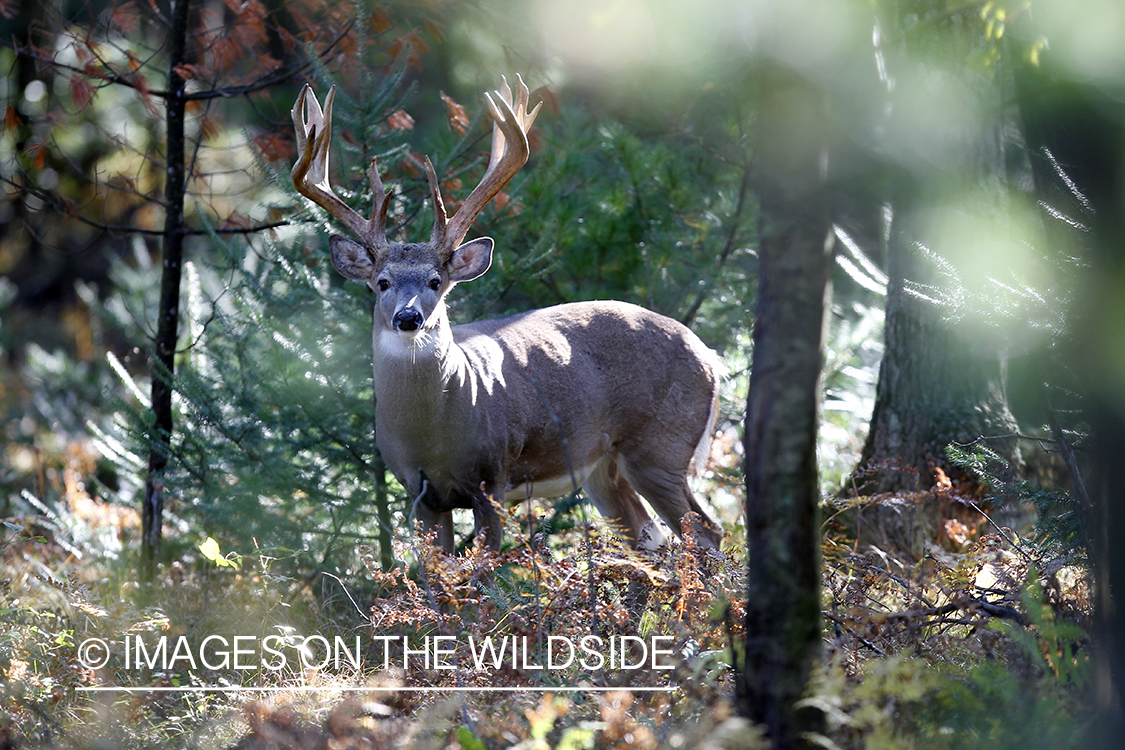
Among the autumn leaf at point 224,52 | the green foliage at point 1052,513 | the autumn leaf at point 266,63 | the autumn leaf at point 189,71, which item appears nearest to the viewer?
the green foliage at point 1052,513

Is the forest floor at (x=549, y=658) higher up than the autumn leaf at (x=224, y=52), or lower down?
lower down

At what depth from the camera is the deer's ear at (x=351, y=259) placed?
5184mm

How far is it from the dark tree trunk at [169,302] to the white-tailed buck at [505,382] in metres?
0.94

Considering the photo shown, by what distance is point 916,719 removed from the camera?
9.41ft

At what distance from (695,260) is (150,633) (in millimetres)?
4210

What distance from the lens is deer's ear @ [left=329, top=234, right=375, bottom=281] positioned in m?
5.18

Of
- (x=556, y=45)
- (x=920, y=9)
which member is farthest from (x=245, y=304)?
(x=920, y=9)

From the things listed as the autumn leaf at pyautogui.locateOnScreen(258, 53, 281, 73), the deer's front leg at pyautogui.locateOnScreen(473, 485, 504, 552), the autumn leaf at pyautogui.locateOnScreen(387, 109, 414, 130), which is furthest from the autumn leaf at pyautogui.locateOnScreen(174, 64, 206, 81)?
the deer's front leg at pyautogui.locateOnScreen(473, 485, 504, 552)

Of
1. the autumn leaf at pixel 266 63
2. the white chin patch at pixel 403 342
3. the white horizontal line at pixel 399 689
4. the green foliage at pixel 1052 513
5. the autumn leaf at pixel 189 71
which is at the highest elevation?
the autumn leaf at pixel 266 63

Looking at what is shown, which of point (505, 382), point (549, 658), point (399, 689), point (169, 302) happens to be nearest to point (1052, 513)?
point (549, 658)

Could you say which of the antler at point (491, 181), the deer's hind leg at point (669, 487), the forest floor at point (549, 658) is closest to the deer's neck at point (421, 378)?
the antler at point (491, 181)

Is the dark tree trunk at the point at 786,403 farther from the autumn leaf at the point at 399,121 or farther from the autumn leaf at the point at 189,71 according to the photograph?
the autumn leaf at the point at 189,71

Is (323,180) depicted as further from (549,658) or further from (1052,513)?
(1052,513)

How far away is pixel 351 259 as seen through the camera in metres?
5.25
